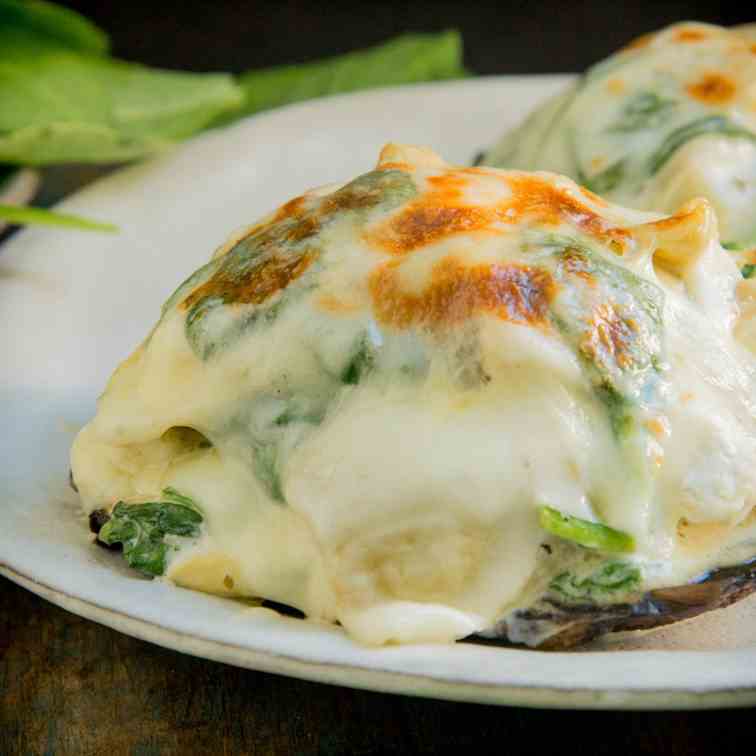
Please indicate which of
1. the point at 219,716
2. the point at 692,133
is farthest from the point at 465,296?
the point at 692,133

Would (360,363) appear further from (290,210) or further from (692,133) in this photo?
(692,133)

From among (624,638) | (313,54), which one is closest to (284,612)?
(624,638)

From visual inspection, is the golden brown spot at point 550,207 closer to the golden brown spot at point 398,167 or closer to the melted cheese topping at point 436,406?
the melted cheese topping at point 436,406

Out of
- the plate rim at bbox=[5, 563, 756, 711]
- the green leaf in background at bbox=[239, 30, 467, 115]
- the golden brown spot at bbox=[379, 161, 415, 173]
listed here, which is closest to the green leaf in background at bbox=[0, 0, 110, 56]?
the green leaf in background at bbox=[239, 30, 467, 115]

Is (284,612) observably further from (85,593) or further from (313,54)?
(313,54)

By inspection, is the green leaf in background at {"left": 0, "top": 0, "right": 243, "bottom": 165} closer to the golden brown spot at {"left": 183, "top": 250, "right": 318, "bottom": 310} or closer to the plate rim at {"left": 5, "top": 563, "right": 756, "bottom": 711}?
the golden brown spot at {"left": 183, "top": 250, "right": 318, "bottom": 310}

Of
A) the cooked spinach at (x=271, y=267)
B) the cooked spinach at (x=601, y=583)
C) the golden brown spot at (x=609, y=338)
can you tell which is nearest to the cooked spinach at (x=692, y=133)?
the cooked spinach at (x=271, y=267)
